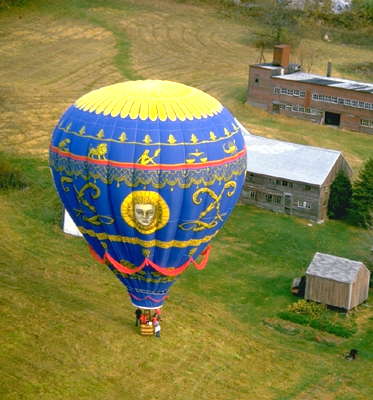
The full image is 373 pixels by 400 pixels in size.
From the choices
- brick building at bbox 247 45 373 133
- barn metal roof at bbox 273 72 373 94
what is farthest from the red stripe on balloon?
barn metal roof at bbox 273 72 373 94

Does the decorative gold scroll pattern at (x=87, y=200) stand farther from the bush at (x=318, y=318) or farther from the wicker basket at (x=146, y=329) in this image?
the bush at (x=318, y=318)

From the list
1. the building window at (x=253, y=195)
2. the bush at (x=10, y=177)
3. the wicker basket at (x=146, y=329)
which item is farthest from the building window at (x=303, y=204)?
the wicker basket at (x=146, y=329)

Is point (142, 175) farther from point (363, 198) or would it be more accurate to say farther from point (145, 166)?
point (363, 198)

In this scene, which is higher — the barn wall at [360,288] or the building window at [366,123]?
the barn wall at [360,288]

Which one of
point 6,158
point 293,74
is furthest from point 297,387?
point 293,74

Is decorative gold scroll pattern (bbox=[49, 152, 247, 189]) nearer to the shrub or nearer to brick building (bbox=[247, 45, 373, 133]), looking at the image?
the shrub

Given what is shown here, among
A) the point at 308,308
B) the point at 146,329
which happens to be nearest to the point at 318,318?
the point at 308,308

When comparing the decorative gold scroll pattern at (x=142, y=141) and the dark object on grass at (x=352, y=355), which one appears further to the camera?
the dark object on grass at (x=352, y=355)
